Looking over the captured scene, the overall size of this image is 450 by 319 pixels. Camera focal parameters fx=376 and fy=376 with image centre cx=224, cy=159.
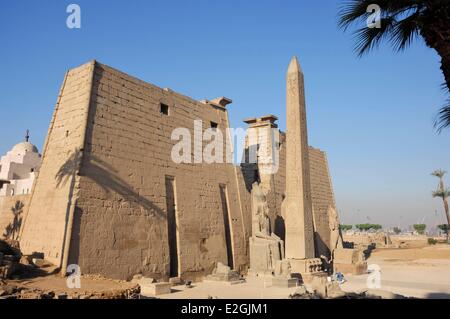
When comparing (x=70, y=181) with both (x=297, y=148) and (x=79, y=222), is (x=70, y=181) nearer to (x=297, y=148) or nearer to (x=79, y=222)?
(x=79, y=222)

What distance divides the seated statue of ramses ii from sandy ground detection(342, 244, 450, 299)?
8.54 feet

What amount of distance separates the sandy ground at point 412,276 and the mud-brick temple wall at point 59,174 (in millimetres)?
7470

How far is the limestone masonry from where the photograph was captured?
8969 mm

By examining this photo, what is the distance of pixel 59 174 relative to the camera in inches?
368

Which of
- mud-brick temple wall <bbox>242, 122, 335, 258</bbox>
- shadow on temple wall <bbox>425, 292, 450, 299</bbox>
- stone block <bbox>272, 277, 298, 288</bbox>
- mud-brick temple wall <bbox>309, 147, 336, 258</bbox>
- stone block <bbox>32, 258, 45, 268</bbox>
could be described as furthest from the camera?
mud-brick temple wall <bbox>309, 147, 336, 258</bbox>

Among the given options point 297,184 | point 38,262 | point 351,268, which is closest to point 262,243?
point 297,184

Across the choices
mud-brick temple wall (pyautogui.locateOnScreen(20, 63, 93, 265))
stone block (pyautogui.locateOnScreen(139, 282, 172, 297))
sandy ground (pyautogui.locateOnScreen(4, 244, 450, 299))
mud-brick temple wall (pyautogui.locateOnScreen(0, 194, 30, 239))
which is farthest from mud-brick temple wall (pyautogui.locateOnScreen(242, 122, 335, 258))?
mud-brick temple wall (pyautogui.locateOnScreen(0, 194, 30, 239))

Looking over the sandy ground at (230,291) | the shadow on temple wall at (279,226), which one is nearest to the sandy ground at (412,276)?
the sandy ground at (230,291)

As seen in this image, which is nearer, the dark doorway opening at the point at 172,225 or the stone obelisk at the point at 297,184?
the dark doorway opening at the point at 172,225

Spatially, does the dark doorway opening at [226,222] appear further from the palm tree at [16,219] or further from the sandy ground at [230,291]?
the palm tree at [16,219]

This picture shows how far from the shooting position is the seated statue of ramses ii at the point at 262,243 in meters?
13.2

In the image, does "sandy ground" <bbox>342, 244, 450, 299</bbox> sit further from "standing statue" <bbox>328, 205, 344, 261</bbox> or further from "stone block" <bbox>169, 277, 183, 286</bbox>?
"stone block" <bbox>169, 277, 183, 286</bbox>

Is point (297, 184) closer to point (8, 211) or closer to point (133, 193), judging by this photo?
point (133, 193)
